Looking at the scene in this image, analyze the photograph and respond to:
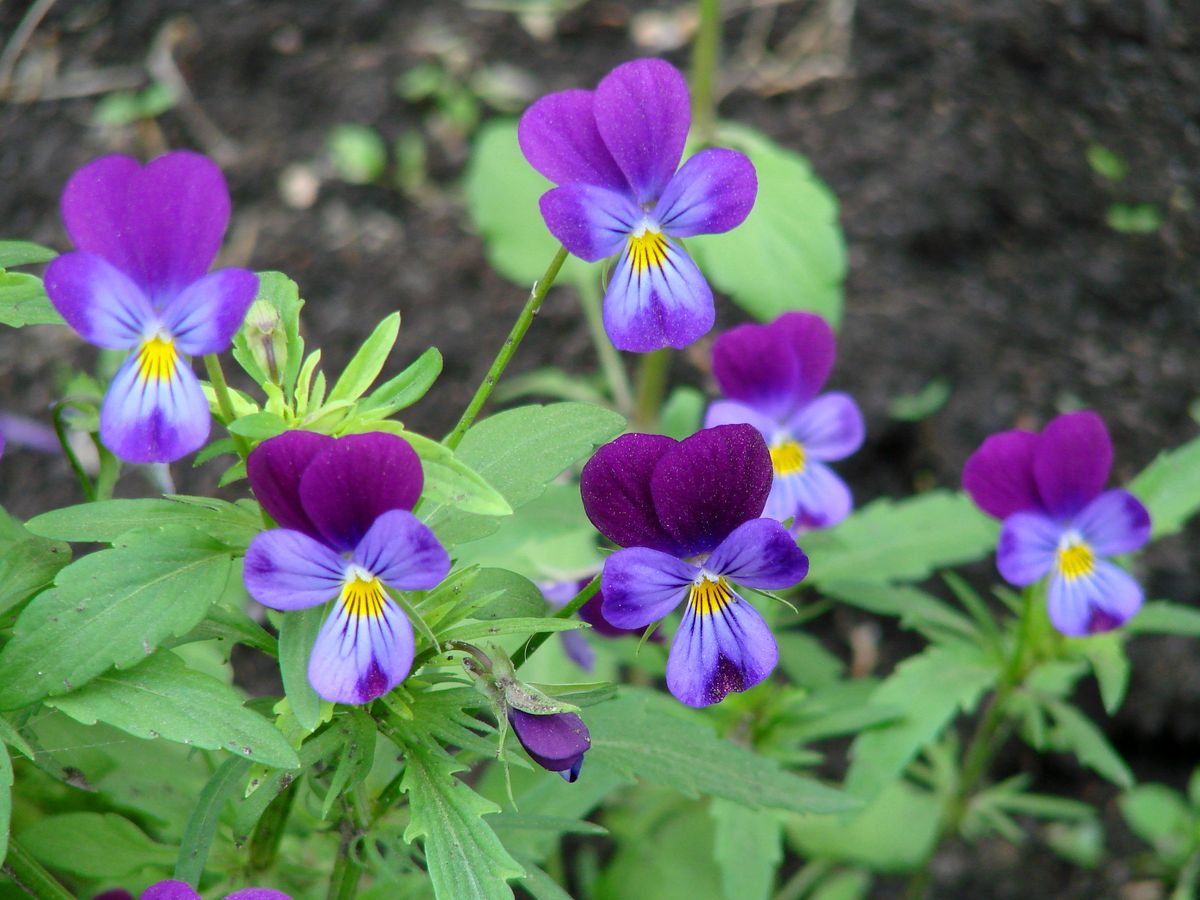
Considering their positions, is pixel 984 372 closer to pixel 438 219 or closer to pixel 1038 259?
pixel 1038 259

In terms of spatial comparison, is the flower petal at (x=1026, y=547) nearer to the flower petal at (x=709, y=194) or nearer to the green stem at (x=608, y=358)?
the flower petal at (x=709, y=194)

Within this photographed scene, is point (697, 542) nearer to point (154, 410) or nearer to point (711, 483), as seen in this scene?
point (711, 483)

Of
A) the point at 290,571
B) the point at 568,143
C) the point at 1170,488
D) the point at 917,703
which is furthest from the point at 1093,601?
the point at 290,571

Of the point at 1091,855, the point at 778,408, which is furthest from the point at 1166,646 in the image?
the point at 778,408

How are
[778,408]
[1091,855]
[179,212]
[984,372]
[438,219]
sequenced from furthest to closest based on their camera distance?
[438,219], [984,372], [1091,855], [778,408], [179,212]

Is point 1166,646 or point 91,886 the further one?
point 1166,646

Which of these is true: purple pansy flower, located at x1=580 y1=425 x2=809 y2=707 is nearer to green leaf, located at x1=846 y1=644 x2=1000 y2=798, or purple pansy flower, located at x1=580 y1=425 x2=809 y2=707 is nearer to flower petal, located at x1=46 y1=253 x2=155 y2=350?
flower petal, located at x1=46 y1=253 x2=155 y2=350
